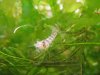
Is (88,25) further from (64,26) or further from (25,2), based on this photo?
(25,2)

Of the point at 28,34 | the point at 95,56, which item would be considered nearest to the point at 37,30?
the point at 28,34

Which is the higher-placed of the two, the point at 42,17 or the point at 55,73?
the point at 42,17

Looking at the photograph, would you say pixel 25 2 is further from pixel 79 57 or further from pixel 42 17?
pixel 79 57

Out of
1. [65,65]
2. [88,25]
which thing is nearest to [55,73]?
[65,65]
